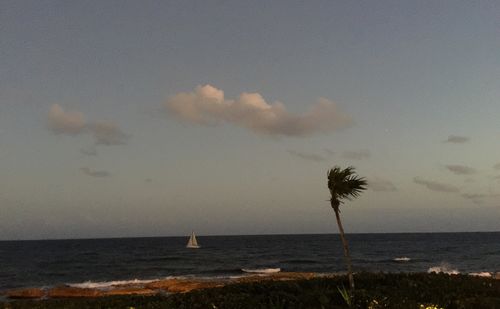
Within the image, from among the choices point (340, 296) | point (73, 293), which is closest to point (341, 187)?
point (340, 296)

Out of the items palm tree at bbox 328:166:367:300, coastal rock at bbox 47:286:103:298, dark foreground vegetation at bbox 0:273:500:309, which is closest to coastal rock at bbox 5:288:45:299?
coastal rock at bbox 47:286:103:298

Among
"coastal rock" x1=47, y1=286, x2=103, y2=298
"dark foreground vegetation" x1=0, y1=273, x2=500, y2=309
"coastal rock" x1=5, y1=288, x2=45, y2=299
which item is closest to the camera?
"dark foreground vegetation" x1=0, y1=273, x2=500, y2=309

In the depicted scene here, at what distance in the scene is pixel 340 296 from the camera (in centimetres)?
2070

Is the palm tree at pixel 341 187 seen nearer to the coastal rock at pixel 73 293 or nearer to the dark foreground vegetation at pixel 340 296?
the dark foreground vegetation at pixel 340 296

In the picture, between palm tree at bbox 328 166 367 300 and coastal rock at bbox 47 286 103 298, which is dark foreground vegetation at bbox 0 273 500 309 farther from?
coastal rock at bbox 47 286 103 298

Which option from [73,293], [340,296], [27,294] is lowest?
[27,294]

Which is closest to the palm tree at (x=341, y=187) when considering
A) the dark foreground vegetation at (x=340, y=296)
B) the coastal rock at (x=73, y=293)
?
the dark foreground vegetation at (x=340, y=296)

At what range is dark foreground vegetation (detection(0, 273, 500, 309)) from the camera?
1888 centimetres

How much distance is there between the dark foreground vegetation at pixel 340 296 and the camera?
743 inches

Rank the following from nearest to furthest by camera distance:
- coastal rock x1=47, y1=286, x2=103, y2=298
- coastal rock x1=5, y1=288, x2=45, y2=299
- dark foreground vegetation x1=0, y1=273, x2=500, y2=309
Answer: dark foreground vegetation x1=0, y1=273, x2=500, y2=309
coastal rock x1=47, y1=286, x2=103, y2=298
coastal rock x1=5, y1=288, x2=45, y2=299

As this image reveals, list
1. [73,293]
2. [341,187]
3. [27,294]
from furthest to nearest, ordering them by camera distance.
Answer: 1. [27,294]
2. [73,293]
3. [341,187]

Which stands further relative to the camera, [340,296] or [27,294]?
[27,294]

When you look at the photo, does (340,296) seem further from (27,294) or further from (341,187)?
(27,294)

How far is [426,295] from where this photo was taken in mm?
20484
